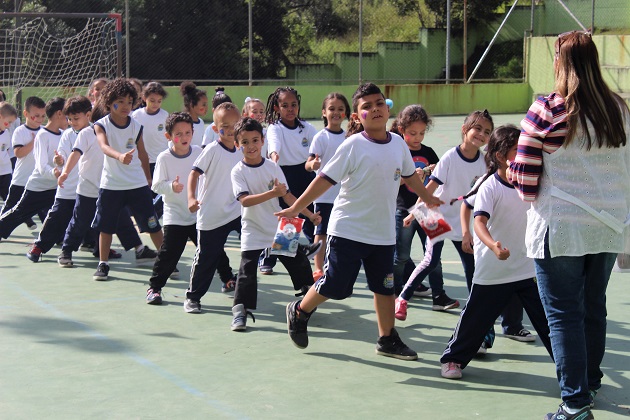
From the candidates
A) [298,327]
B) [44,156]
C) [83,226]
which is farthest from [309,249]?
[44,156]

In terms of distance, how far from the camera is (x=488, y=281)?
480cm

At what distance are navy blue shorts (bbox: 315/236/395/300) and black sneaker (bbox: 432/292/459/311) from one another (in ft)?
4.07

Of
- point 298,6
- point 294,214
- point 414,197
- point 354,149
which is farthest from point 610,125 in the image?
point 298,6

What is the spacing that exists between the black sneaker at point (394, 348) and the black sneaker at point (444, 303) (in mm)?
1178

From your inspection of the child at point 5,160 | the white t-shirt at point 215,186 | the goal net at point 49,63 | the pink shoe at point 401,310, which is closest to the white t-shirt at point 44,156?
the child at point 5,160

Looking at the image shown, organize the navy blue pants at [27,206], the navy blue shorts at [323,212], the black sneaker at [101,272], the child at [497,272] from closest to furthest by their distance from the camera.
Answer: the child at [497,272]
the navy blue shorts at [323,212]
the black sneaker at [101,272]
the navy blue pants at [27,206]

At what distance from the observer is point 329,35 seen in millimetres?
31516

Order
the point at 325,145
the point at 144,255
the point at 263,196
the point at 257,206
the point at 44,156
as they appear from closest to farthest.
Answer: the point at 263,196 < the point at 257,206 < the point at 325,145 < the point at 144,255 < the point at 44,156

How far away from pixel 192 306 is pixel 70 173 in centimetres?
261

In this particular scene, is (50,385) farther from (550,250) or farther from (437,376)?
(550,250)

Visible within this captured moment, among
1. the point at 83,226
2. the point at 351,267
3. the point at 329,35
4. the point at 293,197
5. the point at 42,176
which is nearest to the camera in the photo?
the point at 351,267

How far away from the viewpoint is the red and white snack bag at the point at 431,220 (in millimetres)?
5789

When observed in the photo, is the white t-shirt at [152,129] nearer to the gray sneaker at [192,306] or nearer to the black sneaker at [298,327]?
the gray sneaker at [192,306]

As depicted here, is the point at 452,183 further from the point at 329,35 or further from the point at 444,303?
the point at 329,35
